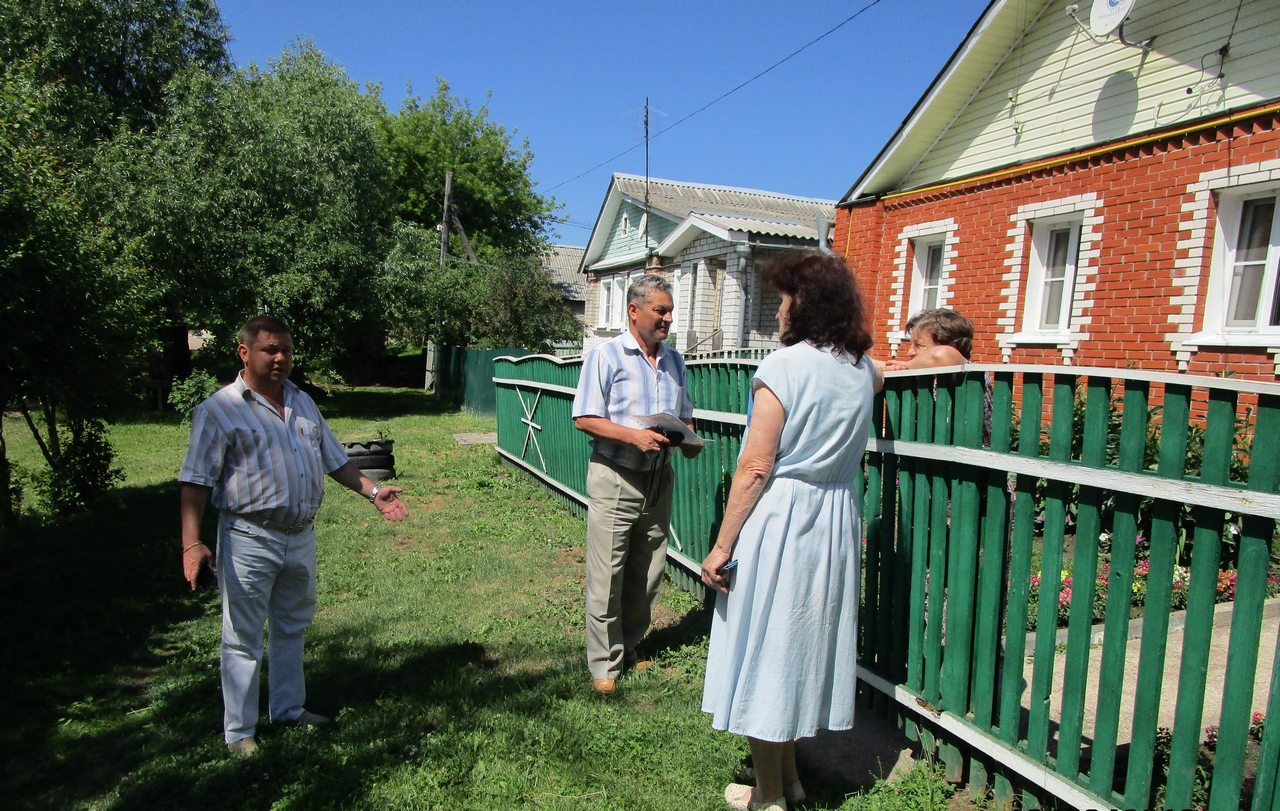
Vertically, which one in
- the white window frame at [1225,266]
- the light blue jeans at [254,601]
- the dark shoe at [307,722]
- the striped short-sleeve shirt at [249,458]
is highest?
the white window frame at [1225,266]

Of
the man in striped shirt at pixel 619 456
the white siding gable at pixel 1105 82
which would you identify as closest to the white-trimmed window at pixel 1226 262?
the white siding gable at pixel 1105 82

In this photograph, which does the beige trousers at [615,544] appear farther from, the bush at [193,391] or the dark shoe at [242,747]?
the bush at [193,391]

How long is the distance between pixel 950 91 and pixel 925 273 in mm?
2199

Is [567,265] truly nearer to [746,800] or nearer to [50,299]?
[50,299]

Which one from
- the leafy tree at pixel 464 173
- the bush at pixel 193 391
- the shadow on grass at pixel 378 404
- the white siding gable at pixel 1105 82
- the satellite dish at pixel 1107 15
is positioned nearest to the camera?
the white siding gable at pixel 1105 82

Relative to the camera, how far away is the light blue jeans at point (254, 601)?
317 centimetres

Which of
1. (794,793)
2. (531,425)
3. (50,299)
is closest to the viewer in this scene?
(794,793)

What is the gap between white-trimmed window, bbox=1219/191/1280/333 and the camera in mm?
6566

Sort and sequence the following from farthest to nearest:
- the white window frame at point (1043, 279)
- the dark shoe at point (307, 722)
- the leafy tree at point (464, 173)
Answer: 1. the leafy tree at point (464, 173)
2. the white window frame at point (1043, 279)
3. the dark shoe at point (307, 722)

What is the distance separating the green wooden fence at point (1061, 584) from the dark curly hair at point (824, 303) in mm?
484

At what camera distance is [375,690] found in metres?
3.89

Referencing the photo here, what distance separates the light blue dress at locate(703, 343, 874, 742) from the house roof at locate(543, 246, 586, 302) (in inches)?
1467

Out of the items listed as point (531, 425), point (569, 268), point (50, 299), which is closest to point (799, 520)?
point (50, 299)

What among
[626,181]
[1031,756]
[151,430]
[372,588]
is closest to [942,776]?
[1031,756]
